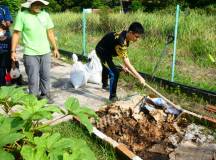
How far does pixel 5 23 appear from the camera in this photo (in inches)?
273

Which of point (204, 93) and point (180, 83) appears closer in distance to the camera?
point (204, 93)

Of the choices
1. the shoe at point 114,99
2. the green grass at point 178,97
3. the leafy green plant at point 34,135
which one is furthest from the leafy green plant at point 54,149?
the shoe at point 114,99

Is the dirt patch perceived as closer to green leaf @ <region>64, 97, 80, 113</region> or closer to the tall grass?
the tall grass

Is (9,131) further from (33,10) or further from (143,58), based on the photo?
(143,58)

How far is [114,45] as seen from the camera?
6.30 m

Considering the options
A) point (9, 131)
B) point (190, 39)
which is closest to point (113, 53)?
point (190, 39)

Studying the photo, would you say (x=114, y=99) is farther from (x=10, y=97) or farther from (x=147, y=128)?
(x=10, y=97)

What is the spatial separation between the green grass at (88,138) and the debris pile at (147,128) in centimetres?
24

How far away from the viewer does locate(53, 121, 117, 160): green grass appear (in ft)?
14.7

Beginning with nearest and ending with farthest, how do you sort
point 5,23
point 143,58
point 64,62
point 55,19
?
point 5,23 < point 143,58 < point 64,62 < point 55,19

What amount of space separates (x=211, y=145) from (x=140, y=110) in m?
1.26

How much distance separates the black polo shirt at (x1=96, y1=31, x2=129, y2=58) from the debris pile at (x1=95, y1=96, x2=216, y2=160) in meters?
0.80

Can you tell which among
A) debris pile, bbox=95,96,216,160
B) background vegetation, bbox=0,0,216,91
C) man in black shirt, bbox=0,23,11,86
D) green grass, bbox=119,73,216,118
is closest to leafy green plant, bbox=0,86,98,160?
debris pile, bbox=95,96,216,160

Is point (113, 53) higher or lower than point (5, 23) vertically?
lower
